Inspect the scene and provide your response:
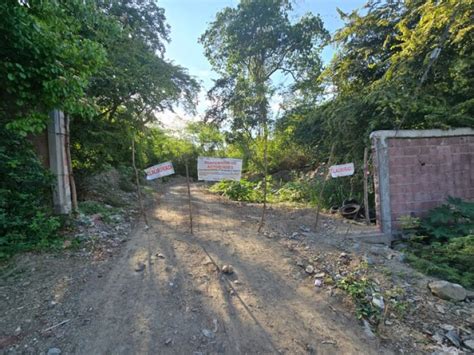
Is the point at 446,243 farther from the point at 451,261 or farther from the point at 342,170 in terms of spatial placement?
the point at 342,170

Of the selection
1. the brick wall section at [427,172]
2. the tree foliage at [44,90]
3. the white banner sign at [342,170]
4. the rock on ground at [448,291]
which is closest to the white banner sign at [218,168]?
the white banner sign at [342,170]

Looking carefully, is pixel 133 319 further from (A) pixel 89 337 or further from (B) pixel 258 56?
(B) pixel 258 56

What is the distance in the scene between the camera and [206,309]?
2.50 metres

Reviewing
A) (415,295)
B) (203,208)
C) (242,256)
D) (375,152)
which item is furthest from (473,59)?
(203,208)

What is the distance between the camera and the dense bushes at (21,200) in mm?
3539

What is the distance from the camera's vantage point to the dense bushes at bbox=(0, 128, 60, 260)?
11.6 ft

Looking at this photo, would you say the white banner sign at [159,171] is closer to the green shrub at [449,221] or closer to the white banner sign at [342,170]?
the white banner sign at [342,170]

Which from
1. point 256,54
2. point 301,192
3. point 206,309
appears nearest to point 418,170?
point 301,192

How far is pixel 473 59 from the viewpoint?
489 cm

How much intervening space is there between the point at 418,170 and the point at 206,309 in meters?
4.48

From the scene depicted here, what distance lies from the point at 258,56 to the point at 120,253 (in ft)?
46.1

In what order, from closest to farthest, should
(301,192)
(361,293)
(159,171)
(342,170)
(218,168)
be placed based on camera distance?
(361,293), (159,171), (218,168), (342,170), (301,192)

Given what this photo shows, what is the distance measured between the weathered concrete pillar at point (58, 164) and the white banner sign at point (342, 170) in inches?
186

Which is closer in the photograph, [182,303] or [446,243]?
[182,303]
